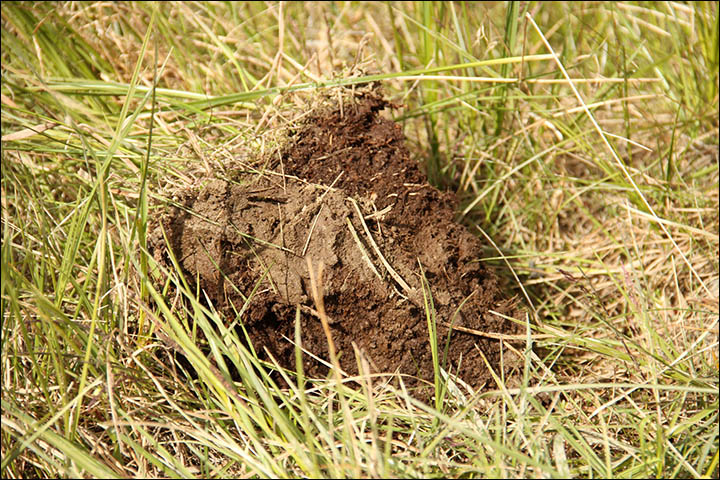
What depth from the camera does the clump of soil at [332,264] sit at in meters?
1.63

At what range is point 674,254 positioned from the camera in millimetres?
2188

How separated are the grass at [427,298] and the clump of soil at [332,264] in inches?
3.3

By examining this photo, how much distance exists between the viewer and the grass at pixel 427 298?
140cm

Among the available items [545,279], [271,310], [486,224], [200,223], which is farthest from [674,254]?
[200,223]

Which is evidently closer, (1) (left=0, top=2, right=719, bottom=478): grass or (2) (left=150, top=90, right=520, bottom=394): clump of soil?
(1) (left=0, top=2, right=719, bottom=478): grass

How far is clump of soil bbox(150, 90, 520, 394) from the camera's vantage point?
1.63 meters

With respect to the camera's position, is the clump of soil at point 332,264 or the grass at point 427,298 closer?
the grass at point 427,298

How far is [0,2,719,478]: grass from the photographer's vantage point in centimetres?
140

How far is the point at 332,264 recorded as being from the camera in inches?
63.2

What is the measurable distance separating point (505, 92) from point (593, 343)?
3.23 feet

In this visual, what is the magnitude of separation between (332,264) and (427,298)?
28 centimetres

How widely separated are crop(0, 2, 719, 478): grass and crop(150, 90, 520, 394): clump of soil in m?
0.08

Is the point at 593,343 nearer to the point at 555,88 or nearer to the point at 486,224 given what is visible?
the point at 486,224

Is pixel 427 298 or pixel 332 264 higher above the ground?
pixel 332 264
